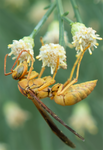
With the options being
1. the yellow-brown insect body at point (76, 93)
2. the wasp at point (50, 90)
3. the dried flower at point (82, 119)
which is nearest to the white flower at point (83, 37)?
the wasp at point (50, 90)

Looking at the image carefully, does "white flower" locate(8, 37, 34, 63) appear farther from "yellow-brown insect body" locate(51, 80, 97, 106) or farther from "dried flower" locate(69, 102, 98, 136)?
"dried flower" locate(69, 102, 98, 136)

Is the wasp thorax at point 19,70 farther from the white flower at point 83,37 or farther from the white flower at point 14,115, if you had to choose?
the white flower at point 14,115

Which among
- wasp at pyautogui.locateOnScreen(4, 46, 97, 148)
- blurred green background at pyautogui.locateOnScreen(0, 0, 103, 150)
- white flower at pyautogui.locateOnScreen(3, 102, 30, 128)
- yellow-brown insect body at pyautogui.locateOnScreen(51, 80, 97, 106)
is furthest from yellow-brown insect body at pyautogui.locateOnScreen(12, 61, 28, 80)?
white flower at pyautogui.locateOnScreen(3, 102, 30, 128)

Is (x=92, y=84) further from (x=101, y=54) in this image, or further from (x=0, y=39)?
(x=0, y=39)

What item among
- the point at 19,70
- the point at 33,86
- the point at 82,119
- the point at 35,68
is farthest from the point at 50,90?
the point at 82,119

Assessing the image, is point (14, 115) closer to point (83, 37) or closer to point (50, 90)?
point (50, 90)

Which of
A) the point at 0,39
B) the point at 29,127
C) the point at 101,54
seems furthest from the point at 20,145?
the point at 101,54
